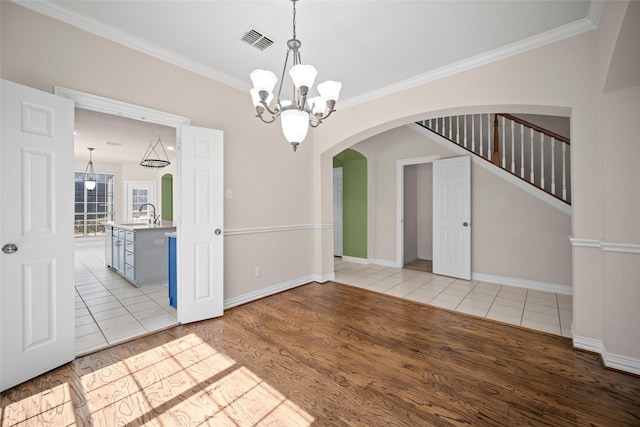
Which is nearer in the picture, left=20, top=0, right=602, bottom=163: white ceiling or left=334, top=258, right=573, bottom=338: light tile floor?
left=20, top=0, right=602, bottom=163: white ceiling

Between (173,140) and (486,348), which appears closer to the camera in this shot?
(486,348)

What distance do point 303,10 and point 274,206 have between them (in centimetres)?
235

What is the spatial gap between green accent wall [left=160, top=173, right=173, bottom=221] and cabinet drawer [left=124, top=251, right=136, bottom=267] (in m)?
5.15

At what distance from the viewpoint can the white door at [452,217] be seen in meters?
4.54

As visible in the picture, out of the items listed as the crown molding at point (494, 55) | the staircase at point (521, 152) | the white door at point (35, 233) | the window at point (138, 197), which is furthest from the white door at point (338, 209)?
the window at point (138, 197)

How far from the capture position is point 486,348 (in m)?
2.38

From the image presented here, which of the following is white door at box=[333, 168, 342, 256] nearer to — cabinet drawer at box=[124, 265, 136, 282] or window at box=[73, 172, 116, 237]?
cabinet drawer at box=[124, 265, 136, 282]

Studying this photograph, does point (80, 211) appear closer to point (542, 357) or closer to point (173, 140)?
point (173, 140)

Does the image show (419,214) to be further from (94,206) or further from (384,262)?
(94,206)

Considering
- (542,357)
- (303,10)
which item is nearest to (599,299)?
(542,357)

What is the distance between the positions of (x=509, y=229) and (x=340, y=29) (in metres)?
3.82

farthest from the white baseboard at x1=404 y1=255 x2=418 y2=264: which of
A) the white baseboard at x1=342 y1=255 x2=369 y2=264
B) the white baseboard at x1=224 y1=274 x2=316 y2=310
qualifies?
the white baseboard at x1=224 y1=274 x2=316 y2=310

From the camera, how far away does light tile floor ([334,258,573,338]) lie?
298cm

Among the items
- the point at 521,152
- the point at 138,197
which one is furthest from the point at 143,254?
the point at 138,197
